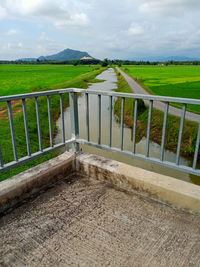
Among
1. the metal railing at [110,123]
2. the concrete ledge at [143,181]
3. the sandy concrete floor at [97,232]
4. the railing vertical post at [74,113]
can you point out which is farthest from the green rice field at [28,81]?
the sandy concrete floor at [97,232]

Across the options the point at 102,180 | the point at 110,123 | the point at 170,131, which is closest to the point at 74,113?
the point at 110,123

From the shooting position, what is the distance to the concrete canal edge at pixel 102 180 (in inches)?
83.0

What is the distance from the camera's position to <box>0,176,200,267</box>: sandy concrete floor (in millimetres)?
1629

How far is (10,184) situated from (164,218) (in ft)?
5.11

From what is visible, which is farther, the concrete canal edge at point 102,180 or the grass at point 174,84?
the grass at point 174,84

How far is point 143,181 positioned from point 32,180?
3.97 feet

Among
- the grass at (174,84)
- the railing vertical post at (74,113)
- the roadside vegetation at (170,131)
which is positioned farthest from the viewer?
the grass at (174,84)

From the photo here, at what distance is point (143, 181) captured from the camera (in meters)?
2.30

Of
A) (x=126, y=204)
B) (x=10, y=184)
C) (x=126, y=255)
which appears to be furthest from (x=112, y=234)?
(x=10, y=184)

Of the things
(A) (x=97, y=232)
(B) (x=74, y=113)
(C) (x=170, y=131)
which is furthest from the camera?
(C) (x=170, y=131)

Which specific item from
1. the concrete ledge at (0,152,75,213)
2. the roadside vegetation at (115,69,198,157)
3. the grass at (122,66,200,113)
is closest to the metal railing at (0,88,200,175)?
the concrete ledge at (0,152,75,213)

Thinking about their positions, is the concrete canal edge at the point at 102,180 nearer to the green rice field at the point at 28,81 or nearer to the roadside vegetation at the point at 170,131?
the roadside vegetation at the point at 170,131

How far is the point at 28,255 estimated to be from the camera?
5.45 ft

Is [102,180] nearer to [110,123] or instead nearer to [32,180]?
[110,123]
